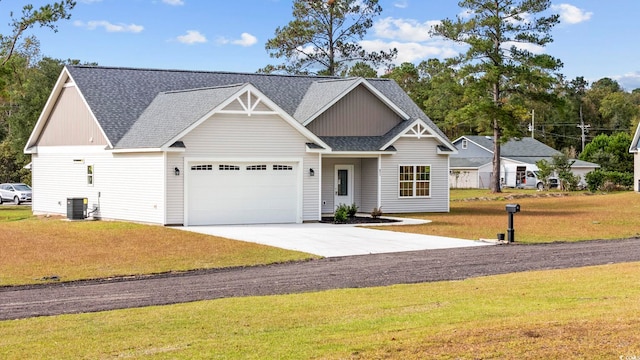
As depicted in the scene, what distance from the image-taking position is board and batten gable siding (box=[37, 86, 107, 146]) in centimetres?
3275

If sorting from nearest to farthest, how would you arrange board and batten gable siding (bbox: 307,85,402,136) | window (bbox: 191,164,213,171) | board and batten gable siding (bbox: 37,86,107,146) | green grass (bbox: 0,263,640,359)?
green grass (bbox: 0,263,640,359), window (bbox: 191,164,213,171), board and batten gable siding (bbox: 37,86,107,146), board and batten gable siding (bbox: 307,85,402,136)

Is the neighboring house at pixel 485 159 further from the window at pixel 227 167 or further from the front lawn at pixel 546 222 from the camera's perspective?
the window at pixel 227 167

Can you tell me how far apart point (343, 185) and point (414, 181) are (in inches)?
125

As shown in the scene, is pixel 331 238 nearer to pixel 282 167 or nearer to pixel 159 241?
pixel 159 241

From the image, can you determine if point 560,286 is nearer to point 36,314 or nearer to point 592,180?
point 36,314

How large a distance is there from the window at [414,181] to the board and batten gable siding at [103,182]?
11.5 meters

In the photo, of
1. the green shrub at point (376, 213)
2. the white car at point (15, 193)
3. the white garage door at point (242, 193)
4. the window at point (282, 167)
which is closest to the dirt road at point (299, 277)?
the white garage door at point (242, 193)

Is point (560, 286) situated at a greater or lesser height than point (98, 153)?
lesser

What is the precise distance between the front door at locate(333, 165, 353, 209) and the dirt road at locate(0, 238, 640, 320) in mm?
13324

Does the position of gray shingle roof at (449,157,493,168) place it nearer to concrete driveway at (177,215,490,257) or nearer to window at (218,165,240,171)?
concrete driveway at (177,215,490,257)

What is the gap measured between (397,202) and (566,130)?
6961cm

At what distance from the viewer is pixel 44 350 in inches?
375

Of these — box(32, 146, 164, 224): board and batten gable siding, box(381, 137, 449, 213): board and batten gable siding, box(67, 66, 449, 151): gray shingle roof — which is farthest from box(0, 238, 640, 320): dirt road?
box(381, 137, 449, 213): board and batten gable siding

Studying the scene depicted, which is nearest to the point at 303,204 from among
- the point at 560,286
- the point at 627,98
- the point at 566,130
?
the point at 560,286
